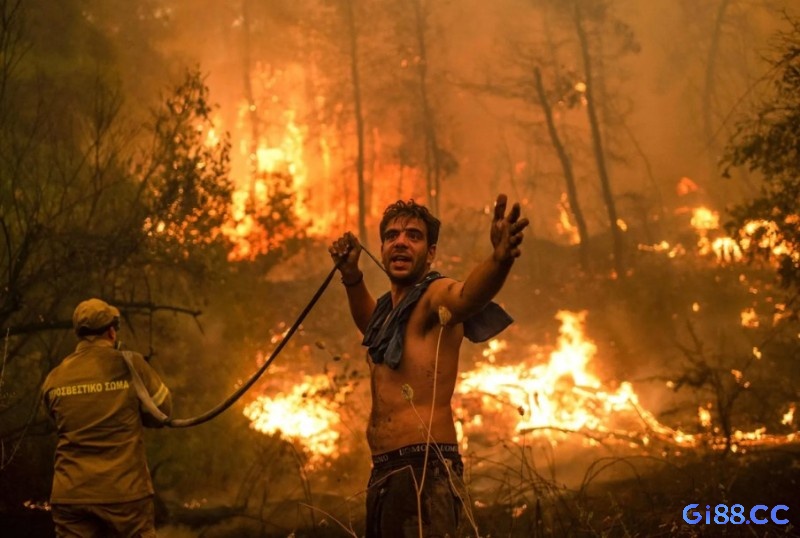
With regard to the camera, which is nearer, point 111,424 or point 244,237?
point 111,424

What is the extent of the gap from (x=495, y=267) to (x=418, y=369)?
73cm

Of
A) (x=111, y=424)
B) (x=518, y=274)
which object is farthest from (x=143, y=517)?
(x=518, y=274)

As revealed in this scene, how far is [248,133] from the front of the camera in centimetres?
2795

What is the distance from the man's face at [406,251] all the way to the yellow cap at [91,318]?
211 cm

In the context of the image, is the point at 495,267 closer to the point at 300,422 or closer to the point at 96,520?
the point at 96,520

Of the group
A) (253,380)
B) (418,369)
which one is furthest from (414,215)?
(253,380)

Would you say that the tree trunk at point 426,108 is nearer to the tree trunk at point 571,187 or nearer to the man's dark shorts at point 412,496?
the tree trunk at point 571,187

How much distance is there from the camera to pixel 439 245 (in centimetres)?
2238

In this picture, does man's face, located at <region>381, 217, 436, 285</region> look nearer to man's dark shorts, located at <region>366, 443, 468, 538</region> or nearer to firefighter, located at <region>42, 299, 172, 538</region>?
man's dark shorts, located at <region>366, 443, 468, 538</region>

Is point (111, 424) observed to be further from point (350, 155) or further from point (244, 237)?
point (350, 155)

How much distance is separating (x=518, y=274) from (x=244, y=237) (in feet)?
32.9

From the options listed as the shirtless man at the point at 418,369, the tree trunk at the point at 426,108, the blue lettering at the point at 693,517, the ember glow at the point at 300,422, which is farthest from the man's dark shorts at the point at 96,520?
the tree trunk at the point at 426,108

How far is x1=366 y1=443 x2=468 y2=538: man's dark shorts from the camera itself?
2.71 m

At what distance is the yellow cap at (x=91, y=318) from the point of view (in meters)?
4.08
